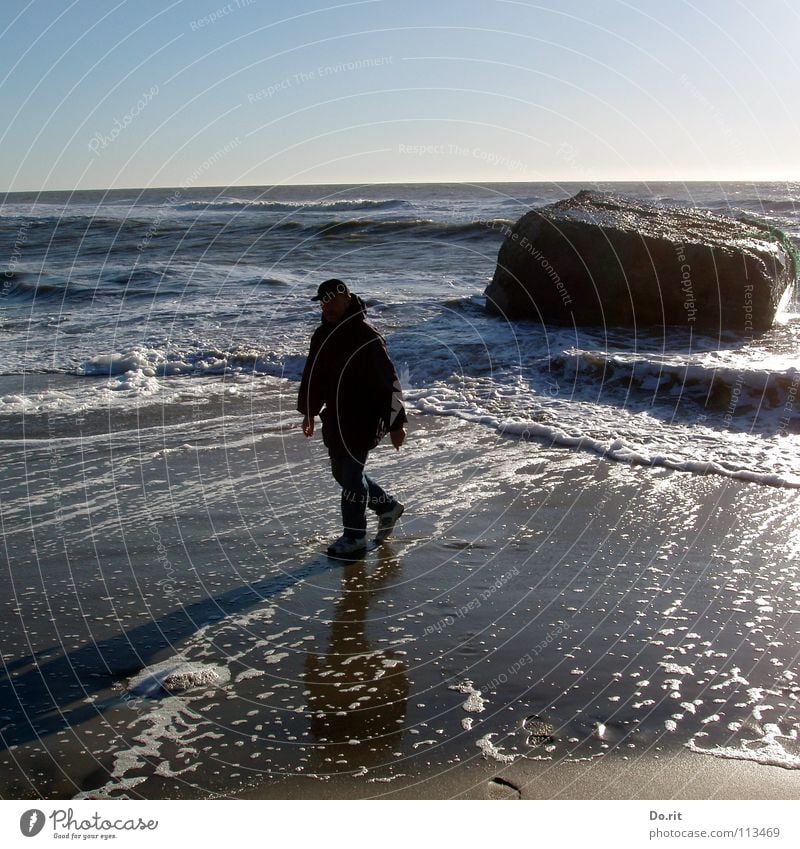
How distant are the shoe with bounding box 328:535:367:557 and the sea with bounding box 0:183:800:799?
11 cm

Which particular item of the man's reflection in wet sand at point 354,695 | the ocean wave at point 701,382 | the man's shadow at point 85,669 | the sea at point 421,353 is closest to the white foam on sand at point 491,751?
the man's reflection in wet sand at point 354,695

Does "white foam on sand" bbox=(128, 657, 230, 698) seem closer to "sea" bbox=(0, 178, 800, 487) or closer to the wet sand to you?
the wet sand

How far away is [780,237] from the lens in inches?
593

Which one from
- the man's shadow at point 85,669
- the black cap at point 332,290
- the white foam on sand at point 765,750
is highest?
the black cap at point 332,290

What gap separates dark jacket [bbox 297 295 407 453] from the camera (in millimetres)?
6105

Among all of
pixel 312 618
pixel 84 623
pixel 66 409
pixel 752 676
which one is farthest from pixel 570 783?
pixel 66 409

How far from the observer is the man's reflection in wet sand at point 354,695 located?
402 cm

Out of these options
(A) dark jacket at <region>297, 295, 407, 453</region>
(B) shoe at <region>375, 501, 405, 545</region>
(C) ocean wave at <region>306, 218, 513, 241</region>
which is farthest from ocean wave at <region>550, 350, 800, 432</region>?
(C) ocean wave at <region>306, 218, 513, 241</region>

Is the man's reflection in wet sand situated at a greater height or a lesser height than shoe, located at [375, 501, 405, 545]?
lesser

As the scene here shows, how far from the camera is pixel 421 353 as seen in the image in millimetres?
13305

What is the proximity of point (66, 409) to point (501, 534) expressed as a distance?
6.17 m

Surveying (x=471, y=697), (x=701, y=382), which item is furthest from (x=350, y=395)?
(x=701, y=382)

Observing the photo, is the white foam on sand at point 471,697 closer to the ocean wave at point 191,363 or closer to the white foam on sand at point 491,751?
the white foam on sand at point 491,751

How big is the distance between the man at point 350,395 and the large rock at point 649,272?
840 cm
